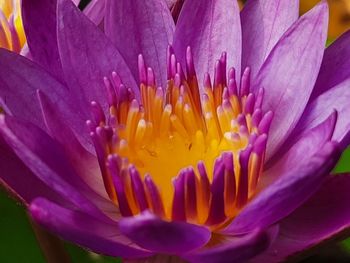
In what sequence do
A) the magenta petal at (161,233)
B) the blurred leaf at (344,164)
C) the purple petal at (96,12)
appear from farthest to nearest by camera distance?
the blurred leaf at (344,164)
the purple petal at (96,12)
the magenta petal at (161,233)

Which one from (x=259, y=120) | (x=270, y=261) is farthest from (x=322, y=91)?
(x=270, y=261)

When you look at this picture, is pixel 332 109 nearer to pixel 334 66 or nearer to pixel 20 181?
pixel 334 66

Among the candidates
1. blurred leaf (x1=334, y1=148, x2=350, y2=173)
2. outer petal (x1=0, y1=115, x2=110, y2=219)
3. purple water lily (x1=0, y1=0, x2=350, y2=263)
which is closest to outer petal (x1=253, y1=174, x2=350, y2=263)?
purple water lily (x1=0, y1=0, x2=350, y2=263)

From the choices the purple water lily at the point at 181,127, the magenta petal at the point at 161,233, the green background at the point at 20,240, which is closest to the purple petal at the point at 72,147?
the purple water lily at the point at 181,127

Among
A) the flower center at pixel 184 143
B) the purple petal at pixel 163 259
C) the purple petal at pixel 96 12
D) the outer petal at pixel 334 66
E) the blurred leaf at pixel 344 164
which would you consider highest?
the purple petal at pixel 96 12

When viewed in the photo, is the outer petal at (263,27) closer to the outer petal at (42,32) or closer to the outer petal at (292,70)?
the outer petal at (292,70)

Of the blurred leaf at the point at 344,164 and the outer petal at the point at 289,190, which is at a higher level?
the outer petal at the point at 289,190

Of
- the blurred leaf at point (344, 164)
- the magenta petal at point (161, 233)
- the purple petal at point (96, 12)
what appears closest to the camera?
the magenta petal at point (161, 233)

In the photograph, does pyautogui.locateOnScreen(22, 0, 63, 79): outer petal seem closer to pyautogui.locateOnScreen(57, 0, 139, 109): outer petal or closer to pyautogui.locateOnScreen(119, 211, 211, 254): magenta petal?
pyautogui.locateOnScreen(57, 0, 139, 109): outer petal
